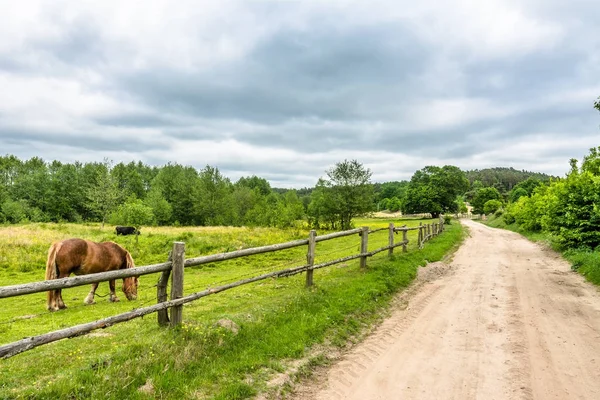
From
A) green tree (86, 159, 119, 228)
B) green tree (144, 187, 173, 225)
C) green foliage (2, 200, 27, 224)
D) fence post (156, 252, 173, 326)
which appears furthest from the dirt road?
green foliage (2, 200, 27, 224)

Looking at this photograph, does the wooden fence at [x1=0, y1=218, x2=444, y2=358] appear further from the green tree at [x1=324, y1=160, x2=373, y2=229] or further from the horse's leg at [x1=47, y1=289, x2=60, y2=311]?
the green tree at [x1=324, y1=160, x2=373, y2=229]

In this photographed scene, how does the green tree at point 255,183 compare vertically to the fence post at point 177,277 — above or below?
above

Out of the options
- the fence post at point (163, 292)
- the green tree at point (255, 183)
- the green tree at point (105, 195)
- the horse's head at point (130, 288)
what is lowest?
the horse's head at point (130, 288)

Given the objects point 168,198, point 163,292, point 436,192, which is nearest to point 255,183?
point 168,198

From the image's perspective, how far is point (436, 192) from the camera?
68125 mm

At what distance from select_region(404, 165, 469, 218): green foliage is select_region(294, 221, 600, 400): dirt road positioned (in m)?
61.4

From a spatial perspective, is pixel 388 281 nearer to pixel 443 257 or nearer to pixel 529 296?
pixel 529 296

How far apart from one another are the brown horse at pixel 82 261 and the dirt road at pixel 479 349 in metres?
7.66

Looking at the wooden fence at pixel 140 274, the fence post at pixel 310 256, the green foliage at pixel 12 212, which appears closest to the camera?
the wooden fence at pixel 140 274

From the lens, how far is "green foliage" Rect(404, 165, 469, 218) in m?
68.2

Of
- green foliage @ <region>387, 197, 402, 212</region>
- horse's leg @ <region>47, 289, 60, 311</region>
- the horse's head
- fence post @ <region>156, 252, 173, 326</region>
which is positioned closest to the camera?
fence post @ <region>156, 252, 173, 326</region>

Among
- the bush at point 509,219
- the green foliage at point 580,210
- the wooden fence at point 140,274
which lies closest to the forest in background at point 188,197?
the bush at point 509,219

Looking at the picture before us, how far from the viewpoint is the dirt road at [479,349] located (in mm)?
4281

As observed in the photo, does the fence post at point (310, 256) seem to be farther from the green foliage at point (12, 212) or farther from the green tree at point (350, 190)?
the green foliage at point (12, 212)
